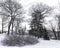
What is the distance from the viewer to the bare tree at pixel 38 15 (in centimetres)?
1300

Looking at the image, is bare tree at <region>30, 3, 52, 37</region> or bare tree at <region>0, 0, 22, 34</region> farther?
bare tree at <region>30, 3, 52, 37</region>

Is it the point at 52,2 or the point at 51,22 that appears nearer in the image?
the point at 52,2

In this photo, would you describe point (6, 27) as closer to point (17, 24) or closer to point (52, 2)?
point (17, 24)

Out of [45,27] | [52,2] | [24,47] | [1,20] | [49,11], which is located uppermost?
[52,2]

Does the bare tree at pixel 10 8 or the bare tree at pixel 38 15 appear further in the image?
the bare tree at pixel 38 15

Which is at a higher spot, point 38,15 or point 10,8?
point 10,8

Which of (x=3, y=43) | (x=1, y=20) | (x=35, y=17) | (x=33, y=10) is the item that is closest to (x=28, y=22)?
(x=35, y=17)

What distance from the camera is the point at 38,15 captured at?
13.7 metres

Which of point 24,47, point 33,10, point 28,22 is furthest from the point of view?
point 33,10

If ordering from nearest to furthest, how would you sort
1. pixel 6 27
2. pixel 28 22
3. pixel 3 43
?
pixel 3 43 < pixel 6 27 < pixel 28 22

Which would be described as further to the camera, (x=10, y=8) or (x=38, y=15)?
(x=38, y=15)

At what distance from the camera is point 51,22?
14.3 m

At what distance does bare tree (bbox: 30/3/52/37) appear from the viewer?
12996 millimetres

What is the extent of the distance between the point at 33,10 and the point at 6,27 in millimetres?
4706
